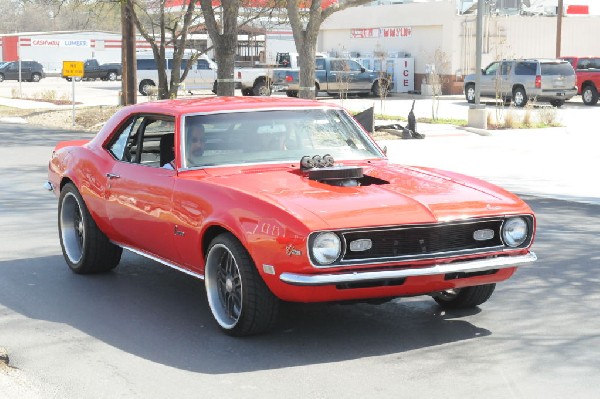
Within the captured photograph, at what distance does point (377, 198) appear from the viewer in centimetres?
655

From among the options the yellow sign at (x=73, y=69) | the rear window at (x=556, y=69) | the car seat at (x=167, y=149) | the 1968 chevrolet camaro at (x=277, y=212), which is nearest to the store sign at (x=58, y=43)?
the rear window at (x=556, y=69)

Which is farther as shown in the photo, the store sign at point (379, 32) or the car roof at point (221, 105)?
the store sign at point (379, 32)

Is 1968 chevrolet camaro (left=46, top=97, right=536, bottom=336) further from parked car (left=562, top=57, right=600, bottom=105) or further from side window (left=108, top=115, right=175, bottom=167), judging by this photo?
parked car (left=562, top=57, right=600, bottom=105)

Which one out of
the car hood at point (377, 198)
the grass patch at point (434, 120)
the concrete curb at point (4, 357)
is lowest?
the concrete curb at point (4, 357)

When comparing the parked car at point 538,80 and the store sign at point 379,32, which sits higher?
the store sign at point 379,32

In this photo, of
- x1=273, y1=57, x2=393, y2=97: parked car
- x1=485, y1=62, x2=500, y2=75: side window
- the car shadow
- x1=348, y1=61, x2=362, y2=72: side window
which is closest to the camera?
the car shadow

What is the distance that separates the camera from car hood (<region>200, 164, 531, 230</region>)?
20.4 ft

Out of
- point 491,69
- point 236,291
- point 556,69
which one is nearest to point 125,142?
point 236,291

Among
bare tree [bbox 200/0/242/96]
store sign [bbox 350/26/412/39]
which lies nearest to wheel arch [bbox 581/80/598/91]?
store sign [bbox 350/26/412/39]

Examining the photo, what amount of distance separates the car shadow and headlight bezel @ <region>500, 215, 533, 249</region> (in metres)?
0.61

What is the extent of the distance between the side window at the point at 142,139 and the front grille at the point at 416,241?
2172 millimetres

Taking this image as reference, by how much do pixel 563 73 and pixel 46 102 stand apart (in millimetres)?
19248

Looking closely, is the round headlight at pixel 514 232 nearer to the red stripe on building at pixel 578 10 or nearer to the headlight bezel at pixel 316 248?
the headlight bezel at pixel 316 248

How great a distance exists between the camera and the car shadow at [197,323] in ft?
20.6
